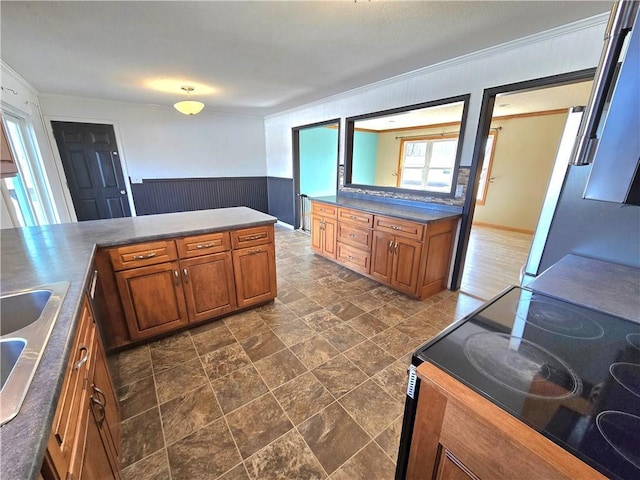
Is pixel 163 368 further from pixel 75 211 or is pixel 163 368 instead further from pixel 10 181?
pixel 75 211

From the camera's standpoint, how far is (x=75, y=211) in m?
4.36

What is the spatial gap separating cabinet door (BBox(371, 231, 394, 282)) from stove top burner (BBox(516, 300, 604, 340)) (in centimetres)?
181

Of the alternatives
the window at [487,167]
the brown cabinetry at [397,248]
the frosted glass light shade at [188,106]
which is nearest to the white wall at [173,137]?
the frosted glass light shade at [188,106]

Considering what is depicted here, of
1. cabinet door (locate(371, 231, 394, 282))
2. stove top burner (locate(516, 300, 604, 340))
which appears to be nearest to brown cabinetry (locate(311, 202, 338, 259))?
cabinet door (locate(371, 231, 394, 282))

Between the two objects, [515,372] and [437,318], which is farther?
[437,318]

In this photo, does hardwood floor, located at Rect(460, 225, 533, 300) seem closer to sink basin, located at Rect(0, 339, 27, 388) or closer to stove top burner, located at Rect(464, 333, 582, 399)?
stove top burner, located at Rect(464, 333, 582, 399)

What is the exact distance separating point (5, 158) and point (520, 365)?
265 centimetres

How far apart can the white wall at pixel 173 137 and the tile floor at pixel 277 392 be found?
3.94m

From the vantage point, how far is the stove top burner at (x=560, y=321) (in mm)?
903

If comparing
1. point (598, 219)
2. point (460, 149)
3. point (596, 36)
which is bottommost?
point (598, 219)

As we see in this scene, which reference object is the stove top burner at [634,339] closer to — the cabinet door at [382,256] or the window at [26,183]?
the cabinet door at [382,256]

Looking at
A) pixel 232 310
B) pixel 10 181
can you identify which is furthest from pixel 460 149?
pixel 10 181

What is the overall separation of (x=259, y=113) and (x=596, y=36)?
16.2 feet

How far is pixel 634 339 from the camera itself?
87 centimetres
